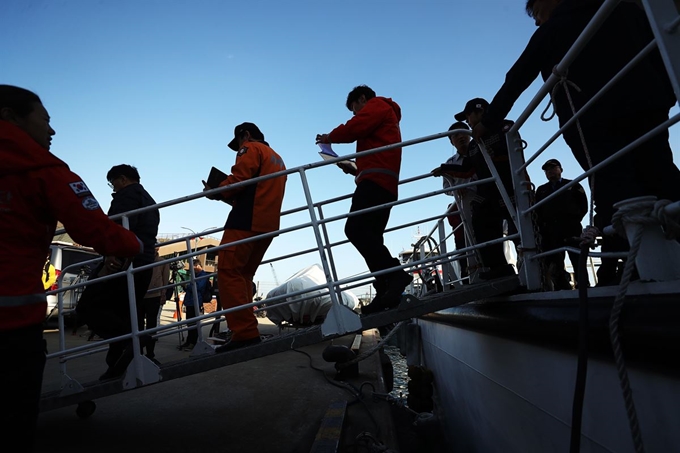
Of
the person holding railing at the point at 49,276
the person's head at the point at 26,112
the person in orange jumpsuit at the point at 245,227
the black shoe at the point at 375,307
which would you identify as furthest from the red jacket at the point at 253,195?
the person holding railing at the point at 49,276

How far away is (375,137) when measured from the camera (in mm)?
2645

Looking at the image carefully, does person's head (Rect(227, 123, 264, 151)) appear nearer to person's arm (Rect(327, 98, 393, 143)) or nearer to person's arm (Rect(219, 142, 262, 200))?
person's arm (Rect(219, 142, 262, 200))

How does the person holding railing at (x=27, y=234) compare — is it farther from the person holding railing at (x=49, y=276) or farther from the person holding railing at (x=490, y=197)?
the person holding railing at (x=49, y=276)

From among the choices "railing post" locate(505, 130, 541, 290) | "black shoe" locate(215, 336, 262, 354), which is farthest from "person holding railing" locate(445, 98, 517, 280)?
"black shoe" locate(215, 336, 262, 354)

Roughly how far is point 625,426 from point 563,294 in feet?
1.76

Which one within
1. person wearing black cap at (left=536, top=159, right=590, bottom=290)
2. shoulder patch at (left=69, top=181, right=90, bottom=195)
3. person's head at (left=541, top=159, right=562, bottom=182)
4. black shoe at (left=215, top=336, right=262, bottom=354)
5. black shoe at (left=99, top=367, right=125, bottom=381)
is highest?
person's head at (left=541, top=159, right=562, bottom=182)

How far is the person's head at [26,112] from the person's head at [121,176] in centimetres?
167

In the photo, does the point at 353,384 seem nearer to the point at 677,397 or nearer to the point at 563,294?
the point at 563,294

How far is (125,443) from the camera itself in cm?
235

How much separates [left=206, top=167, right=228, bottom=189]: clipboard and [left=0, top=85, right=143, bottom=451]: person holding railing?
1250 millimetres

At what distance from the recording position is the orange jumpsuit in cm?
252

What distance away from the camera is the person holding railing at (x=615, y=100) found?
5.16ft

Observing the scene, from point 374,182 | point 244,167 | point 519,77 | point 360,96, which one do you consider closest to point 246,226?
point 244,167

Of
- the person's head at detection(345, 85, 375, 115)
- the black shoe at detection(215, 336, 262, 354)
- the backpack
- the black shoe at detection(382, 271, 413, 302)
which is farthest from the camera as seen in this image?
the backpack
